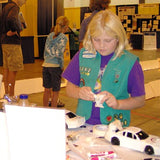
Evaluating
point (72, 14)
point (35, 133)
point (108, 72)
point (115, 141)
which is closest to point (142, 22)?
point (72, 14)

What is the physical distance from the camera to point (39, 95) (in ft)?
19.6

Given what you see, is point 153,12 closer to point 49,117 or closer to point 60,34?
point 60,34

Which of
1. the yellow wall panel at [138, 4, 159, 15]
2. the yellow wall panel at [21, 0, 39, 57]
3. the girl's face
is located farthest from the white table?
the yellow wall panel at [138, 4, 159, 15]

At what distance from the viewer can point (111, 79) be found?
188cm

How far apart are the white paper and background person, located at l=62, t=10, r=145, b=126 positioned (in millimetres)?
822

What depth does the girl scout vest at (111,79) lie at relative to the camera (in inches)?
73.6

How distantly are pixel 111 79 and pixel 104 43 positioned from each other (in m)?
0.24

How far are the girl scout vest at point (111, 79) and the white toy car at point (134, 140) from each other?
1.11 ft

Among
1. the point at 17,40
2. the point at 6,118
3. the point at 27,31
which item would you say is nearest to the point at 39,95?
the point at 17,40

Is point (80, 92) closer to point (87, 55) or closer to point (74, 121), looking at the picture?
point (74, 121)

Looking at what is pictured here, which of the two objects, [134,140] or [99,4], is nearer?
[134,140]

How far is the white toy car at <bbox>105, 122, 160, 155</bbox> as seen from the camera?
4.65 ft

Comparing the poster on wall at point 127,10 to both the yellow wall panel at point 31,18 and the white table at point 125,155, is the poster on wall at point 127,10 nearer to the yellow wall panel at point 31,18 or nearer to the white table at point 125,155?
the yellow wall panel at point 31,18

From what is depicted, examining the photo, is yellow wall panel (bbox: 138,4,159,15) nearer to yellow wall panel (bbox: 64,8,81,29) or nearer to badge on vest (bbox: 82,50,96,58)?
yellow wall panel (bbox: 64,8,81,29)
